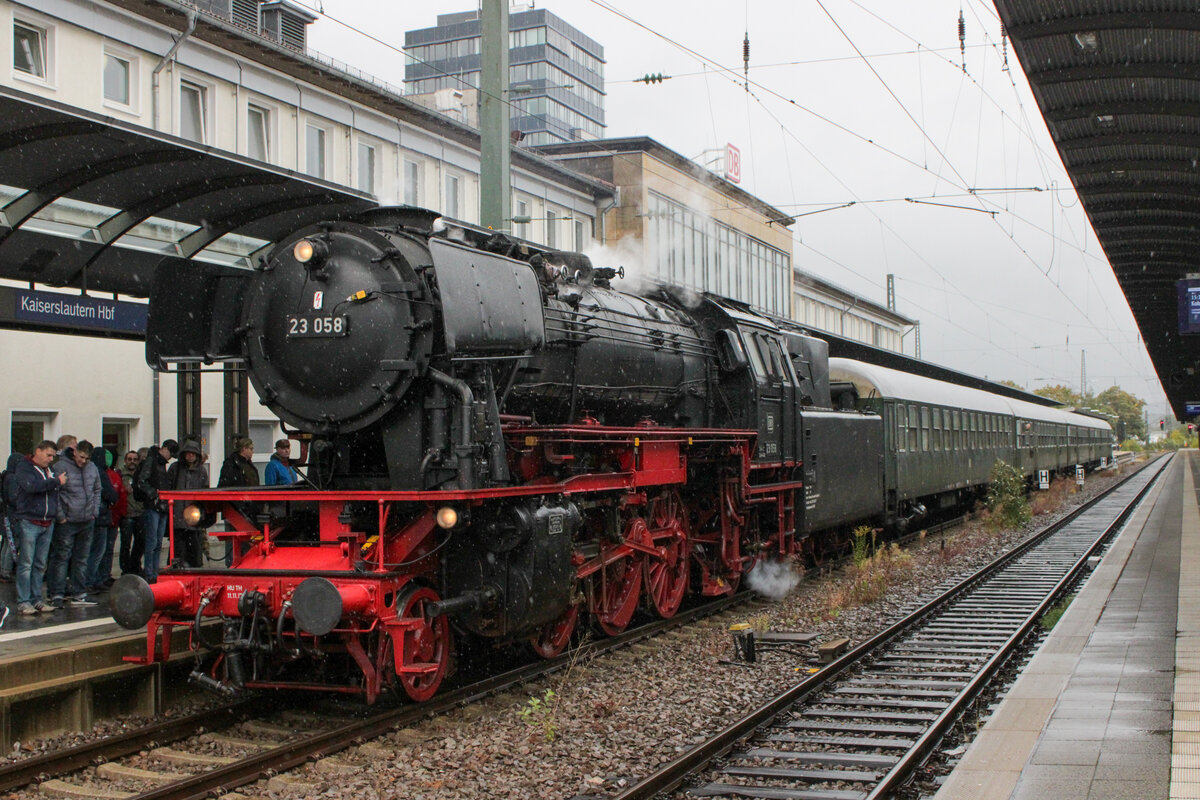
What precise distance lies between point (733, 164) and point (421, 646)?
35.7m

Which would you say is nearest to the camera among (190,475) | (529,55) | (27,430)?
(190,475)

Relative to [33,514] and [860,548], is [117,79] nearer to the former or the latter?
[33,514]

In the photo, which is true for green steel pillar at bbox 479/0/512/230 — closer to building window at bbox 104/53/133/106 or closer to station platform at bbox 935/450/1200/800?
station platform at bbox 935/450/1200/800

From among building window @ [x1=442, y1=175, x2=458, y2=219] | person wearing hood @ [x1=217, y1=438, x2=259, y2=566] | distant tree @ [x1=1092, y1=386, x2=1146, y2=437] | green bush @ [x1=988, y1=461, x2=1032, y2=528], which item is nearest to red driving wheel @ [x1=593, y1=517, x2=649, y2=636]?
person wearing hood @ [x1=217, y1=438, x2=259, y2=566]

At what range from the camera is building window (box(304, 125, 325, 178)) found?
2022 cm

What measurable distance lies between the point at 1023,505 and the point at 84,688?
60.2ft

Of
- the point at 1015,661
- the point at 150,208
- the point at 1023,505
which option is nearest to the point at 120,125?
the point at 150,208

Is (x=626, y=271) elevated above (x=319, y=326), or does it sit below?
above

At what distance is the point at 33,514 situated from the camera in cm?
880

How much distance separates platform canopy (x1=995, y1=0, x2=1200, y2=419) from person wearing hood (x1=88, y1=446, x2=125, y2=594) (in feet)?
30.3

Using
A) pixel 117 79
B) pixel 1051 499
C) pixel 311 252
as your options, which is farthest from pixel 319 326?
pixel 1051 499

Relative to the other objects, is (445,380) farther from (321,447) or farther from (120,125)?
(120,125)

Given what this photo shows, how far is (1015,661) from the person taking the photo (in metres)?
9.26

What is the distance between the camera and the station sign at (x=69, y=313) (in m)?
8.52
